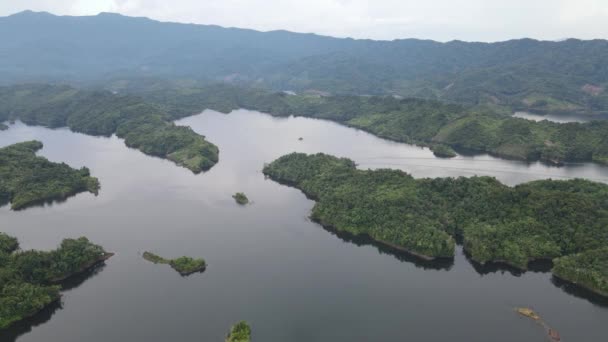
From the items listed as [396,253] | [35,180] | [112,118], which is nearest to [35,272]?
[35,180]

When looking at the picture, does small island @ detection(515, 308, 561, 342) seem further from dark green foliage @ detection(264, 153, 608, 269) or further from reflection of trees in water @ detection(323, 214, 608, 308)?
dark green foliage @ detection(264, 153, 608, 269)

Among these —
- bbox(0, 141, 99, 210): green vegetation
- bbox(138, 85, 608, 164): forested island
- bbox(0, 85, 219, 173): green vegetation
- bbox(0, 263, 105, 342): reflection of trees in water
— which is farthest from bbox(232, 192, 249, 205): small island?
bbox(138, 85, 608, 164): forested island

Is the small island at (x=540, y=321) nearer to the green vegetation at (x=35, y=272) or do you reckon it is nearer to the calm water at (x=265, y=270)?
the calm water at (x=265, y=270)

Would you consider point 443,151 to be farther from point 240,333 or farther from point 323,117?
point 240,333

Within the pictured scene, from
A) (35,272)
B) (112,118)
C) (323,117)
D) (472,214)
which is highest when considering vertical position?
(472,214)

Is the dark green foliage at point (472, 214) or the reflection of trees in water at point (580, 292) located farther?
the dark green foliage at point (472, 214)

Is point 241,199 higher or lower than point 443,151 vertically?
lower

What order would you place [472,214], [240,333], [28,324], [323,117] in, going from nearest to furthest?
1. [240,333]
2. [28,324]
3. [472,214]
4. [323,117]

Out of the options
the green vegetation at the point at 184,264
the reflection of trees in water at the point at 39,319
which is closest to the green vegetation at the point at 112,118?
the green vegetation at the point at 184,264
